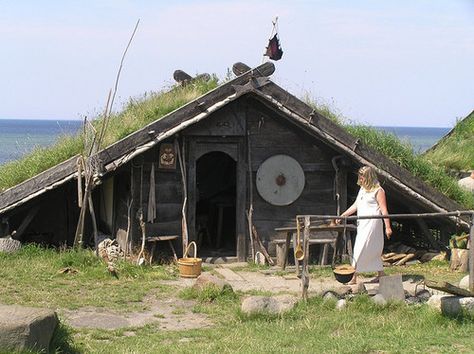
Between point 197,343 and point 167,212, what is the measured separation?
5.52 metres

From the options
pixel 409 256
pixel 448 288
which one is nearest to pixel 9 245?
pixel 409 256

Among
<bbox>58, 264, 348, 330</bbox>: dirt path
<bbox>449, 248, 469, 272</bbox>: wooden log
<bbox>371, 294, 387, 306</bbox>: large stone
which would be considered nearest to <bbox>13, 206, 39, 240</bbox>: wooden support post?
<bbox>58, 264, 348, 330</bbox>: dirt path

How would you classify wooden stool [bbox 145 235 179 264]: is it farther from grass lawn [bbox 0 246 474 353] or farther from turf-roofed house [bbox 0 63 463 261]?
grass lawn [bbox 0 246 474 353]

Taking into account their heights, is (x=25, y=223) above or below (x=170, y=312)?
above

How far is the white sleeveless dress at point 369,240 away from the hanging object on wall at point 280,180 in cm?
303

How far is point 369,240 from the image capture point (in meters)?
10.7

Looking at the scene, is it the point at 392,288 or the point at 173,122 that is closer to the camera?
the point at 392,288

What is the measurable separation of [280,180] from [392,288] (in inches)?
187

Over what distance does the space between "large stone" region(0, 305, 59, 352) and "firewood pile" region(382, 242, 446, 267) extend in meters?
8.37

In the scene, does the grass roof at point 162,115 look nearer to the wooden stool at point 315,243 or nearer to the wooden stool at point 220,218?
the wooden stool at point 315,243

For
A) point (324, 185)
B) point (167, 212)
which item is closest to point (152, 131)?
point (167, 212)

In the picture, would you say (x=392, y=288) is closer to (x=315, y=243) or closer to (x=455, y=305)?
(x=455, y=305)

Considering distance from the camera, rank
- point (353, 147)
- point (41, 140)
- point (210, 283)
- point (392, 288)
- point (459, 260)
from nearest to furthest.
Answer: point (392, 288) < point (210, 283) < point (459, 260) < point (353, 147) < point (41, 140)

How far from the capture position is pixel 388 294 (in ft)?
31.2
